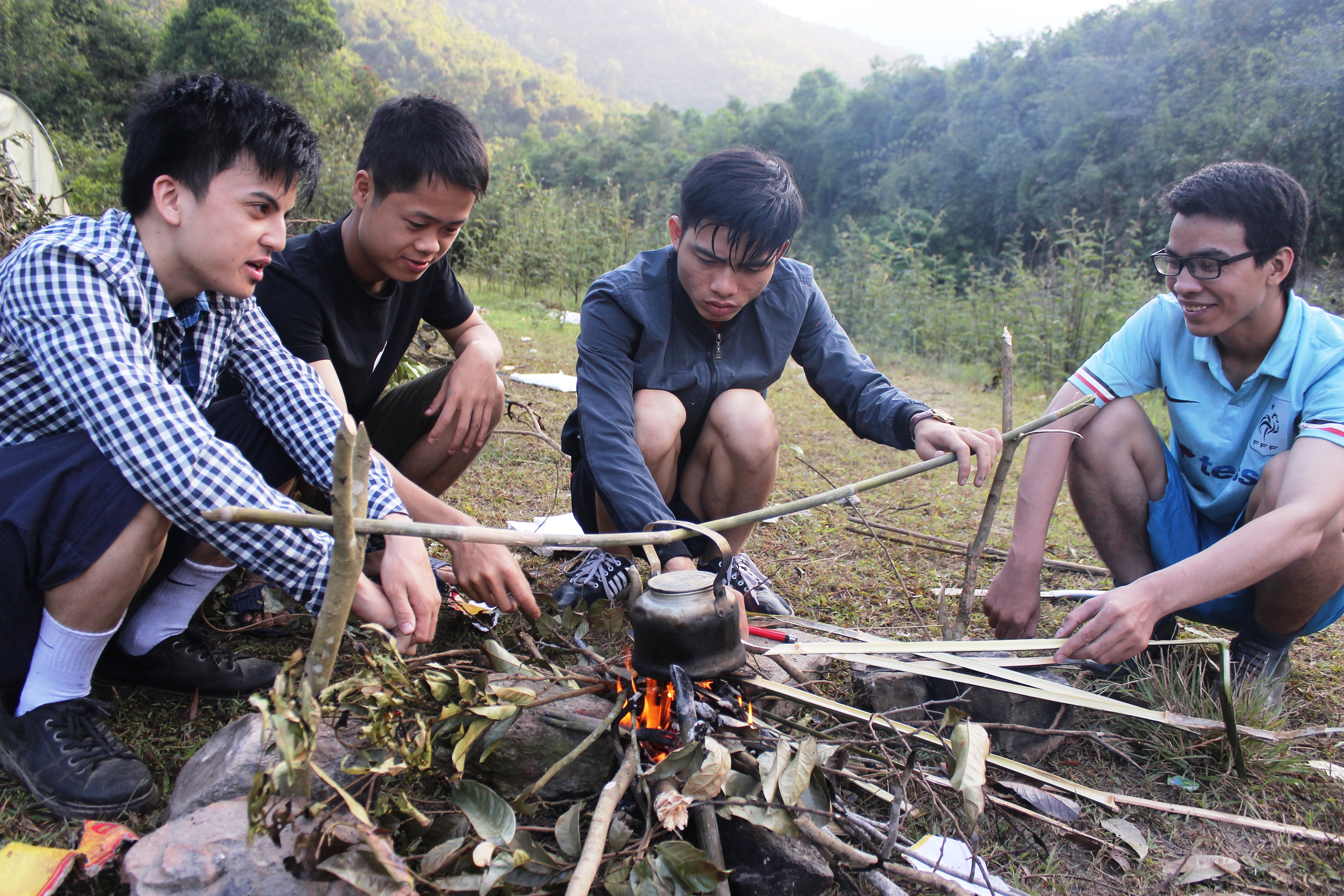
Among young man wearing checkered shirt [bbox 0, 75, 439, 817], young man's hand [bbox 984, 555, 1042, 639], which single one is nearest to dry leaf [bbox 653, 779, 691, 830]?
young man wearing checkered shirt [bbox 0, 75, 439, 817]

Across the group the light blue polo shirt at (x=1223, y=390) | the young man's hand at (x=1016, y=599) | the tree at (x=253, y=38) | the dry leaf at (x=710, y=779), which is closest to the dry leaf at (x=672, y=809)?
the dry leaf at (x=710, y=779)

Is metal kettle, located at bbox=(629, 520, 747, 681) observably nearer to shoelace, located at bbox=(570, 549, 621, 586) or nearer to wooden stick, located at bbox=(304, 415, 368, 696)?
wooden stick, located at bbox=(304, 415, 368, 696)

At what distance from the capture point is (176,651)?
185 cm

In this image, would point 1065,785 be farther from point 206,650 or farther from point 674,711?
point 206,650

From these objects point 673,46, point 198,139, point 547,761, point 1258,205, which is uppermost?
point 673,46

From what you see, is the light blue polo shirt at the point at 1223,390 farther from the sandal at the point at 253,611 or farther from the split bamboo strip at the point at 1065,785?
the sandal at the point at 253,611

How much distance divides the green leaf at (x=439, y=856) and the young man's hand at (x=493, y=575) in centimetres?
49

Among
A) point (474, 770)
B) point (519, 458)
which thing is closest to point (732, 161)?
point (474, 770)

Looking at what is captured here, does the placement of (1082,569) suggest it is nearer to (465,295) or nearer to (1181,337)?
(1181,337)

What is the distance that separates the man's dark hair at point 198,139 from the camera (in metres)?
1.63

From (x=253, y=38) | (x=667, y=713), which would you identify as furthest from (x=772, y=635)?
(x=253, y=38)

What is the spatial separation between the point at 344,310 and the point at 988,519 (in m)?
1.91

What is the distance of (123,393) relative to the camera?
1423mm

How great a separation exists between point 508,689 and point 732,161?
152 centimetres
